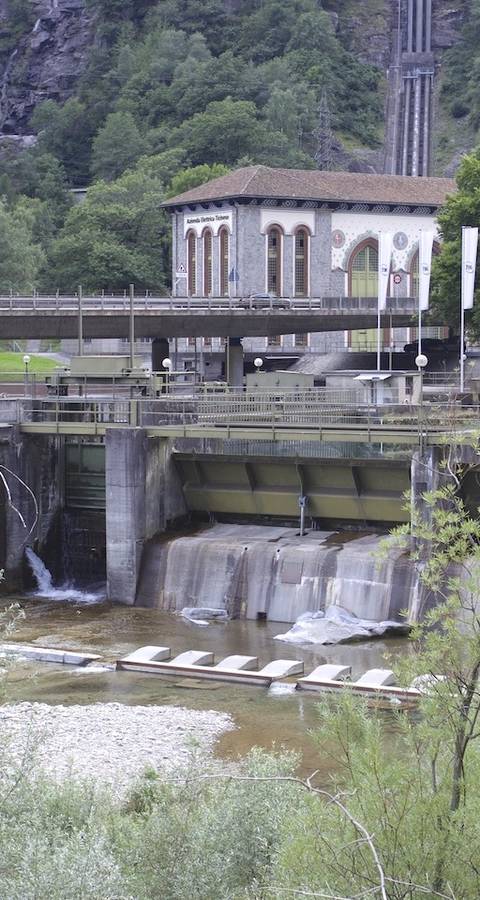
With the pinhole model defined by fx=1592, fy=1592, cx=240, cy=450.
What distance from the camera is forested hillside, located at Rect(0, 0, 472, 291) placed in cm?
11275

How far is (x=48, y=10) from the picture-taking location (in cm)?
18312

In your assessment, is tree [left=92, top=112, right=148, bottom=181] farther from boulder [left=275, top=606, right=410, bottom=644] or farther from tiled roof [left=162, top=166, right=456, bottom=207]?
boulder [left=275, top=606, right=410, bottom=644]

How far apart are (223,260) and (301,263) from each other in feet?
15.9

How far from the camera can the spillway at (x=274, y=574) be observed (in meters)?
38.3

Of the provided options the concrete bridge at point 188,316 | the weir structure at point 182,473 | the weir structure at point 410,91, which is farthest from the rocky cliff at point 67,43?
the weir structure at point 182,473

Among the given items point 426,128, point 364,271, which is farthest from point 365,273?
point 426,128

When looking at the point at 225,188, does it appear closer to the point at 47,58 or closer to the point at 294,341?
the point at 294,341

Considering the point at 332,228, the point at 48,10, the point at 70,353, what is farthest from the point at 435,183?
the point at 48,10

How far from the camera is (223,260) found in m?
98.8

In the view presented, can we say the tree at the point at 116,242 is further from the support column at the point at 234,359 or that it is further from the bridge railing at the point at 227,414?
the bridge railing at the point at 227,414

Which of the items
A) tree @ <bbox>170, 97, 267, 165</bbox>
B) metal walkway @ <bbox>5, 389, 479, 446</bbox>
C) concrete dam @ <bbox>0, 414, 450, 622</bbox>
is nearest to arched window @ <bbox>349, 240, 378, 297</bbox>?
tree @ <bbox>170, 97, 267, 165</bbox>

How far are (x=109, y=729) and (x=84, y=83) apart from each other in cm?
14608

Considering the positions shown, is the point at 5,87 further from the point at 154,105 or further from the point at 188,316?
the point at 188,316

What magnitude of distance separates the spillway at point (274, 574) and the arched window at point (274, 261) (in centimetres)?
5477
